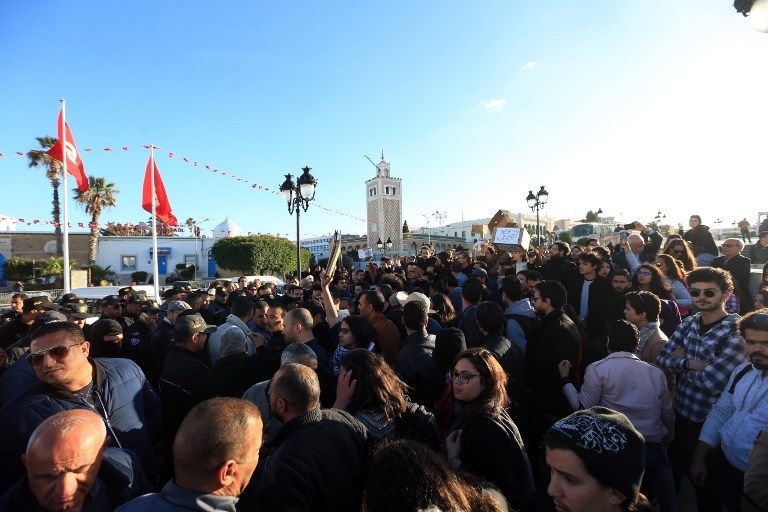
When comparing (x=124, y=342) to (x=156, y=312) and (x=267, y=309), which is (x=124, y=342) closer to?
(x=156, y=312)

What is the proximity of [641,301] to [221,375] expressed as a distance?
11.8 ft

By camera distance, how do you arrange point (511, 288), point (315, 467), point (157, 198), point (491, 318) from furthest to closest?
point (157, 198)
point (511, 288)
point (491, 318)
point (315, 467)

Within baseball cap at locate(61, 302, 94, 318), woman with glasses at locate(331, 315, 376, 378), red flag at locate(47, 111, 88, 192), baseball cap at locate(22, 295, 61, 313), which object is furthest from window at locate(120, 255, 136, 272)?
woman with glasses at locate(331, 315, 376, 378)

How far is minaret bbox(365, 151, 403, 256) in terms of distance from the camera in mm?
71250

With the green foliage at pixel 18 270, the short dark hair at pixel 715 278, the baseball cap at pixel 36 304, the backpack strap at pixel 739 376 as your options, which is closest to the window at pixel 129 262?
the green foliage at pixel 18 270

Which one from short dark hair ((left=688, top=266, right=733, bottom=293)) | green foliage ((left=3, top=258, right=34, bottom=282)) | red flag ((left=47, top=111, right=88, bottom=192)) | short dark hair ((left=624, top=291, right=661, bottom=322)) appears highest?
red flag ((left=47, top=111, right=88, bottom=192))

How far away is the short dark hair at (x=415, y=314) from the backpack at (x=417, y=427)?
1.35m

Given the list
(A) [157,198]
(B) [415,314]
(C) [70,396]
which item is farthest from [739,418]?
(A) [157,198]

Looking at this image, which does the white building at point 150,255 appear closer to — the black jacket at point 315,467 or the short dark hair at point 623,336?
the black jacket at point 315,467

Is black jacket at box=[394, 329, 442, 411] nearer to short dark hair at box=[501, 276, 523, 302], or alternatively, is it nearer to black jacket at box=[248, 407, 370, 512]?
black jacket at box=[248, 407, 370, 512]

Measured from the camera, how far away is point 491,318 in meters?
3.60

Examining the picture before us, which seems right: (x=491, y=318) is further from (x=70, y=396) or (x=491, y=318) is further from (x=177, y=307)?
(x=177, y=307)

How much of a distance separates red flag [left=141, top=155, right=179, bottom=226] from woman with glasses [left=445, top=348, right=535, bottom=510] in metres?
15.7

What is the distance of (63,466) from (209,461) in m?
0.60
